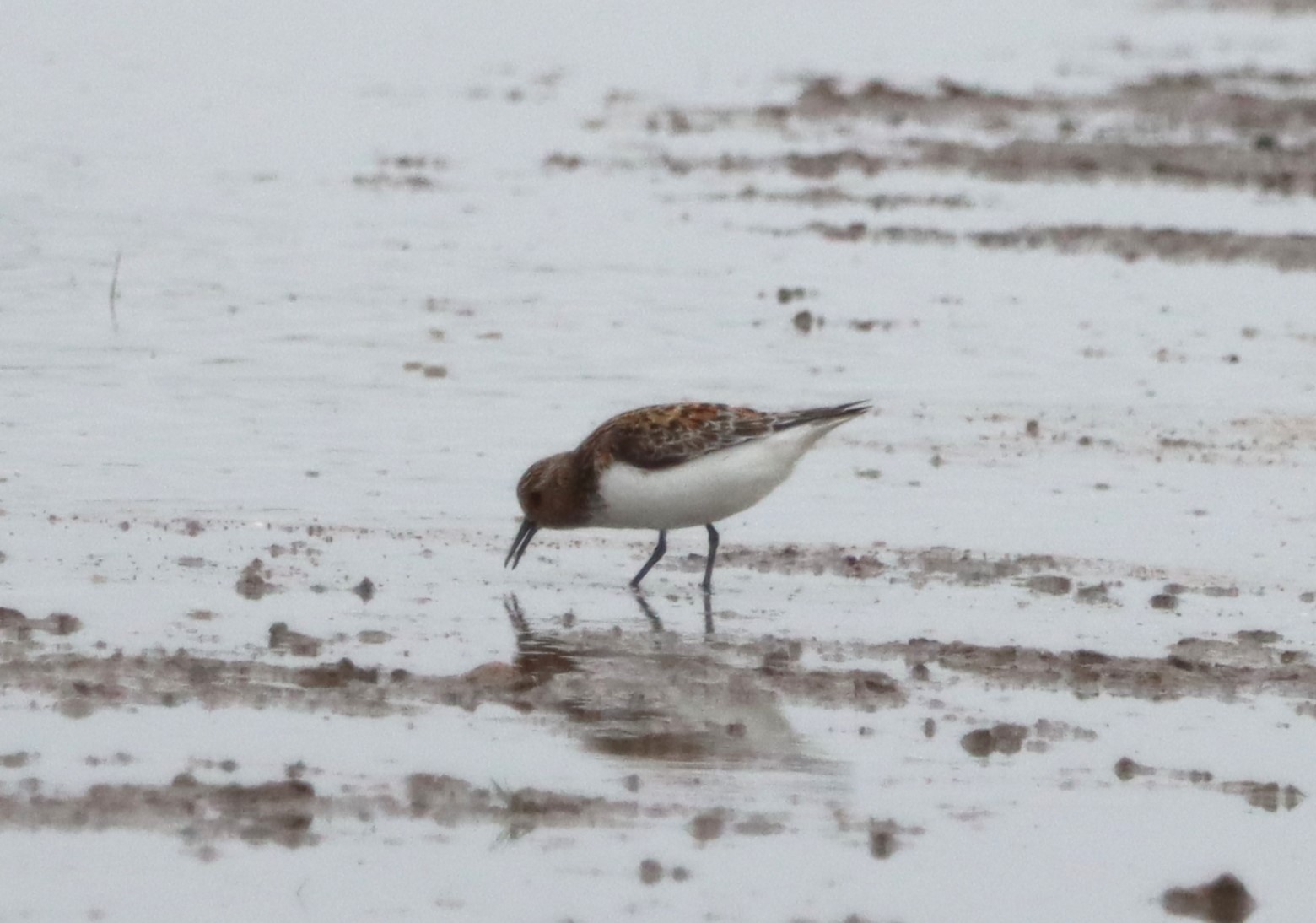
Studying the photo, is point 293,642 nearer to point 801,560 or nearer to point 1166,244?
Result: point 801,560

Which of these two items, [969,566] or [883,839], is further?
[969,566]

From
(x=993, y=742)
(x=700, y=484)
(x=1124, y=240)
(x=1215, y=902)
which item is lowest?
(x=1215, y=902)

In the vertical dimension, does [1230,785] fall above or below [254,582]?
below

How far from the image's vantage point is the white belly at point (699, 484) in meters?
11.4

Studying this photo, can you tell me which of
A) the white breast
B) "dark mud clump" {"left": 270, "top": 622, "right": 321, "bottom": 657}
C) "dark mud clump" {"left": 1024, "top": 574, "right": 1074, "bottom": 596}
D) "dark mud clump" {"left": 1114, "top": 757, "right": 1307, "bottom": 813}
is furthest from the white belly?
"dark mud clump" {"left": 1114, "top": 757, "right": 1307, "bottom": 813}

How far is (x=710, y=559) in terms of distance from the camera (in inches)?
452

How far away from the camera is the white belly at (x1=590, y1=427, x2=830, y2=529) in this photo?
11406 millimetres

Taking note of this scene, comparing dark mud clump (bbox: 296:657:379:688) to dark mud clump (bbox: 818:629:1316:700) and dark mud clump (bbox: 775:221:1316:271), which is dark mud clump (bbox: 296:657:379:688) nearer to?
dark mud clump (bbox: 818:629:1316:700)

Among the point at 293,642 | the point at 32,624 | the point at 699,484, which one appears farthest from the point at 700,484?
the point at 32,624

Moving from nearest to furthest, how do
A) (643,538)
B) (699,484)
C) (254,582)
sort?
(254,582)
(699,484)
(643,538)

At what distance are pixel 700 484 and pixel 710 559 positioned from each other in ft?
1.15

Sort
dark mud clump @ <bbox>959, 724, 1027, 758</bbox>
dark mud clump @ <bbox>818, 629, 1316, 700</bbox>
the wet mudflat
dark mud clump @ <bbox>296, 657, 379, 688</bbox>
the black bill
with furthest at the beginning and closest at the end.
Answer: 1. the black bill
2. dark mud clump @ <bbox>818, 629, 1316, 700</bbox>
3. dark mud clump @ <bbox>296, 657, 379, 688</bbox>
4. dark mud clump @ <bbox>959, 724, 1027, 758</bbox>
5. the wet mudflat

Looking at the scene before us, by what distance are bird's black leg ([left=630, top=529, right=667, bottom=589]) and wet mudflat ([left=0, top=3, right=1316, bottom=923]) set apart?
0.29ft

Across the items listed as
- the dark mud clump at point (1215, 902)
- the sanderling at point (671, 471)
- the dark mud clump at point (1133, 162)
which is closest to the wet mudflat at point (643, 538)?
the dark mud clump at point (1215, 902)
